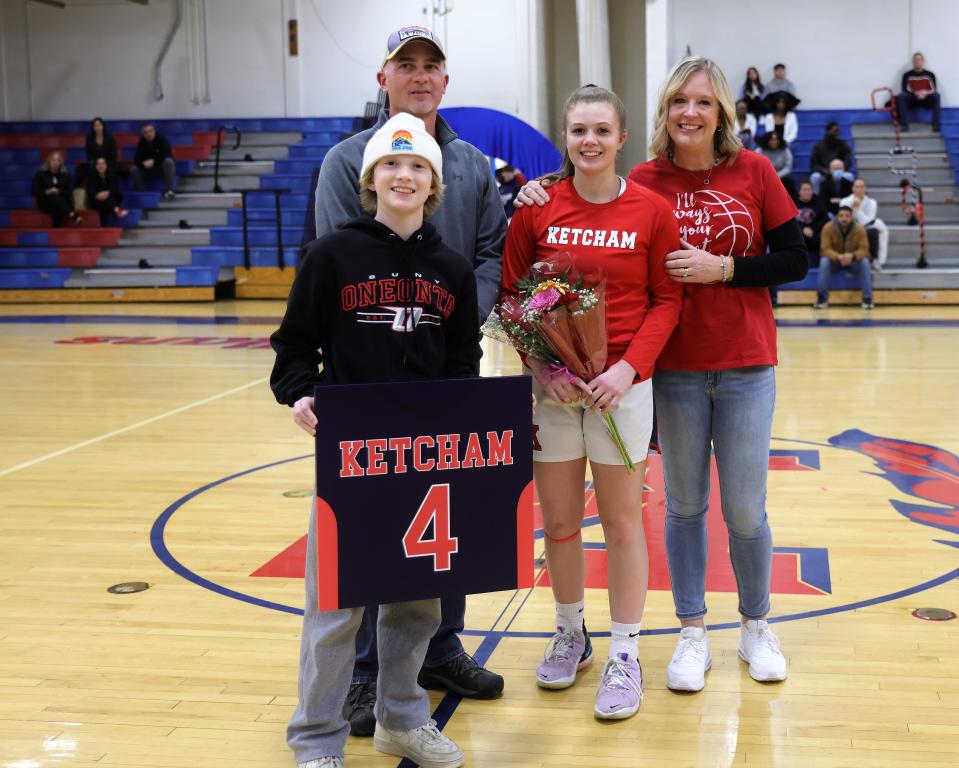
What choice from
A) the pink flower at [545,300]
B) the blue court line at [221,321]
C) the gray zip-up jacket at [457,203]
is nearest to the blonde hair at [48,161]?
the blue court line at [221,321]

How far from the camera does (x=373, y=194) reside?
103 inches

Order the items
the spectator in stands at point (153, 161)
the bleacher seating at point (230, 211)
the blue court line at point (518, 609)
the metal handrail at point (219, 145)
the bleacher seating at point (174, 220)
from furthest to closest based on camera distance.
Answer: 1. the spectator in stands at point (153, 161)
2. the metal handrail at point (219, 145)
3. the bleacher seating at point (174, 220)
4. the bleacher seating at point (230, 211)
5. the blue court line at point (518, 609)

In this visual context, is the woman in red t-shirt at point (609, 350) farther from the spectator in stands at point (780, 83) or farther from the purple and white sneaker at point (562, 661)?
the spectator in stands at point (780, 83)

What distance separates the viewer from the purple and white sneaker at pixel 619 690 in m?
2.80

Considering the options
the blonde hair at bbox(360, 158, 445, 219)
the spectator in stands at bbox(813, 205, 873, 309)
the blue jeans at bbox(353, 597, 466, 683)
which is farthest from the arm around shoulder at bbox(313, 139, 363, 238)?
the spectator in stands at bbox(813, 205, 873, 309)

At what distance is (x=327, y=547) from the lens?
238 centimetres

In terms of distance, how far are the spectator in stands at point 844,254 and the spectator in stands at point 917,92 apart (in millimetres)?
4376

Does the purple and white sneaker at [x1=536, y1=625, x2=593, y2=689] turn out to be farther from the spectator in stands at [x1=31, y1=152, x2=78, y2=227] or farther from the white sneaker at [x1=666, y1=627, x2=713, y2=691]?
the spectator in stands at [x1=31, y1=152, x2=78, y2=227]

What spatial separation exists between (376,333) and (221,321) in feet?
32.6

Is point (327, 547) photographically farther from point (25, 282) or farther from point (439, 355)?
point (25, 282)

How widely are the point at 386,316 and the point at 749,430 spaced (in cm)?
101

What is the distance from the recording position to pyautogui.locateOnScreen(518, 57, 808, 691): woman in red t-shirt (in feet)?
9.37

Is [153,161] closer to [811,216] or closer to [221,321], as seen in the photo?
[221,321]

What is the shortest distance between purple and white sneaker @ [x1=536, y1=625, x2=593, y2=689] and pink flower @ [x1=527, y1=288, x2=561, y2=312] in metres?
0.91
